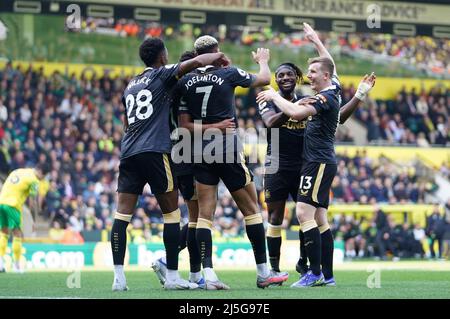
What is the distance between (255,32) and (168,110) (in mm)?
23460

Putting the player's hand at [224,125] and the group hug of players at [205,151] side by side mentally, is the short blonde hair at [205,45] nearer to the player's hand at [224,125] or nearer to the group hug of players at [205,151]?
the group hug of players at [205,151]

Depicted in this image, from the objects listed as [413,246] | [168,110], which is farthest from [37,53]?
[168,110]

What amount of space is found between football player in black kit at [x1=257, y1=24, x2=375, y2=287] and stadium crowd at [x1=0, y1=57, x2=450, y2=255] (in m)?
12.1

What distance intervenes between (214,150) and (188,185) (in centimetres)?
88

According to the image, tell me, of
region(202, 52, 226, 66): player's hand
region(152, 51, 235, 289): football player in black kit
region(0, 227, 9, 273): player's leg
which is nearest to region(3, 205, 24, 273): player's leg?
region(0, 227, 9, 273): player's leg

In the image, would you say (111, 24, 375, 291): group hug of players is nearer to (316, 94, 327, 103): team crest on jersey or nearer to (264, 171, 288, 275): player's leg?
(316, 94, 327, 103): team crest on jersey

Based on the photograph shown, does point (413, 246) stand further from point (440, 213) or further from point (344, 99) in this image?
point (344, 99)

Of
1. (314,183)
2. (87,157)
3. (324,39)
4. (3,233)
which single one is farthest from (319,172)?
(324,39)

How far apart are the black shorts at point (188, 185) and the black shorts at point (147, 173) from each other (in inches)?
27.0

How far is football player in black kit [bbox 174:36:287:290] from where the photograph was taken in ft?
33.9

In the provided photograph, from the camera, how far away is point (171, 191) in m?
10.4

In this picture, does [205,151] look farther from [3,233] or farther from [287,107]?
[3,233]

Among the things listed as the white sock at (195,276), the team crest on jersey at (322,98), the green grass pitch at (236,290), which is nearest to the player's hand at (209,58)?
the team crest on jersey at (322,98)

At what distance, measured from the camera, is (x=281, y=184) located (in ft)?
38.5
